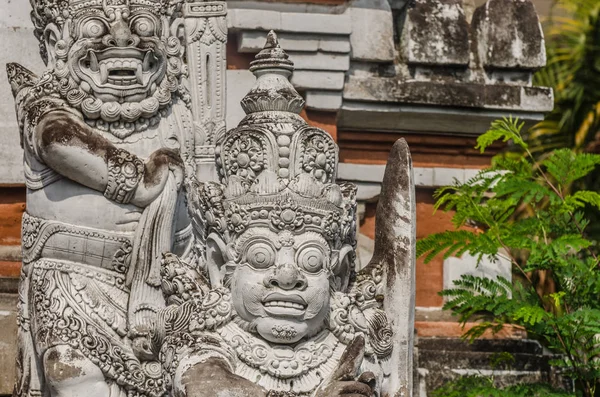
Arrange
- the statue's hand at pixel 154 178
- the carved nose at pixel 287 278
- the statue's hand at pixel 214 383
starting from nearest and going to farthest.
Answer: the statue's hand at pixel 214 383 < the carved nose at pixel 287 278 < the statue's hand at pixel 154 178

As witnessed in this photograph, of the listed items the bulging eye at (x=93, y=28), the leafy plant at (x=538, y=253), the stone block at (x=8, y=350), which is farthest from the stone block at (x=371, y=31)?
the stone block at (x=8, y=350)

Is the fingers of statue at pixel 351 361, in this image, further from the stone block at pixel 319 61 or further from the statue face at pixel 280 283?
the stone block at pixel 319 61

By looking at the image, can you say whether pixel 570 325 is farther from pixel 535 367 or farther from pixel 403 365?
pixel 403 365

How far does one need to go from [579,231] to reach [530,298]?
23.1 inches

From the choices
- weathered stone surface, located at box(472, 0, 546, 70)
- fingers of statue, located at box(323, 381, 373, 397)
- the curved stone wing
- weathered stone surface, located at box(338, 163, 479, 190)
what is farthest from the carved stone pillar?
weathered stone surface, located at box(472, 0, 546, 70)

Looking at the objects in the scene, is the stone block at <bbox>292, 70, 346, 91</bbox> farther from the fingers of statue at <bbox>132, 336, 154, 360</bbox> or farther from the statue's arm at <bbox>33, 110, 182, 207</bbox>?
the fingers of statue at <bbox>132, 336, 154, 360</bbox>

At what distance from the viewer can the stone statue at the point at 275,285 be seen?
827 centimetres

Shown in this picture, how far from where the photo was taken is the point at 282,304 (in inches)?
326

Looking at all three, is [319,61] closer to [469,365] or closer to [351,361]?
[469,365]

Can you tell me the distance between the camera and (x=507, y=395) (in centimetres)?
1077

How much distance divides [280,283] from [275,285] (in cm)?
4

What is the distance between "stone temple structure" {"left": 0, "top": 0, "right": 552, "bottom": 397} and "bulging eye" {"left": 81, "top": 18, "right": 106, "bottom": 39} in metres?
0.27

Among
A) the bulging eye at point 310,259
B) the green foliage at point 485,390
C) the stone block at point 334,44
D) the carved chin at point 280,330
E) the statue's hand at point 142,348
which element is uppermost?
the stone block at point 334,44

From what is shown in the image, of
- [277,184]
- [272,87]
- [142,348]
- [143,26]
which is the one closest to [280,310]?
[277,184]
